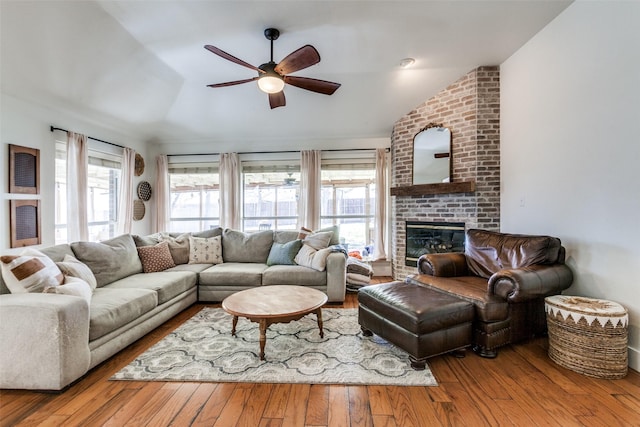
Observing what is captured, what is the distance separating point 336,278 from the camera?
3557mm

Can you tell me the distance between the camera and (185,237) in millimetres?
4184

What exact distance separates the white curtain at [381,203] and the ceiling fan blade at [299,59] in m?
2.76

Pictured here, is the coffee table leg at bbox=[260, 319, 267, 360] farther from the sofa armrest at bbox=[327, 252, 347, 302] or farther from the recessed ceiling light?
the recessed ceiling light

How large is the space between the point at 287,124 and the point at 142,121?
224cm

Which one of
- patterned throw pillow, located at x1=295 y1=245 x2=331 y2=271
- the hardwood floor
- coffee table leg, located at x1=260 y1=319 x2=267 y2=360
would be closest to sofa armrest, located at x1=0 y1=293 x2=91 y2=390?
the hardwood floor

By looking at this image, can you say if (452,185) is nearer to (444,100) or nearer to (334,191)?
(444,100)

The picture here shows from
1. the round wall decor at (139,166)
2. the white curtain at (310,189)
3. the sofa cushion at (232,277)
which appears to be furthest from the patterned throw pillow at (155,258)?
the white curtain at (310,189)

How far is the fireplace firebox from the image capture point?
3891 mm

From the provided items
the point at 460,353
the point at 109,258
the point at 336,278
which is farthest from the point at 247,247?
the point at 460,353

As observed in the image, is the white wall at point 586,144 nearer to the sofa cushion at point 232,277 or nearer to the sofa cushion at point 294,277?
the sofa cushion at point 294,277

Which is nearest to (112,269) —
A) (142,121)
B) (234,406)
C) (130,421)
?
(130,421)

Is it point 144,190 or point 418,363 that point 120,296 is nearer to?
point 418,363

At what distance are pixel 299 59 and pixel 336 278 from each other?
242 cm

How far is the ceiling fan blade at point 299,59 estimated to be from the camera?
7.39ft
